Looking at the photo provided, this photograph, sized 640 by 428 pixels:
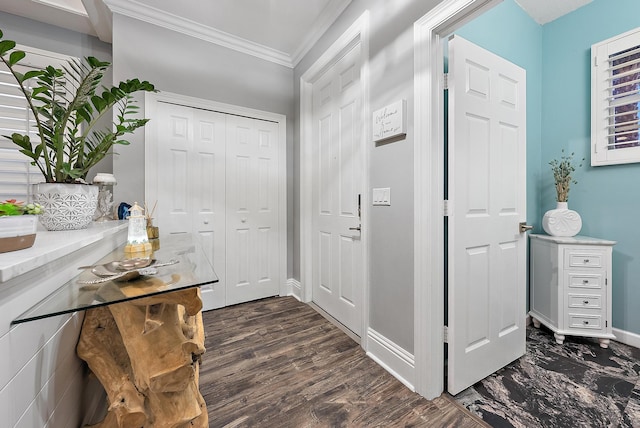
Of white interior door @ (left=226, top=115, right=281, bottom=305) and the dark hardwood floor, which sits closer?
the dark hardwood floor

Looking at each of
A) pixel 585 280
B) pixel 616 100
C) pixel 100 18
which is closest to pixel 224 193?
pixel 100 18

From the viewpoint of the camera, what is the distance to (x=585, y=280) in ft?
6.50

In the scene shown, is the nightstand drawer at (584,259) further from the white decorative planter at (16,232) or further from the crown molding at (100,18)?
the crown molding at (100,18)

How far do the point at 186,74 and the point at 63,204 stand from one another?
6.23ft

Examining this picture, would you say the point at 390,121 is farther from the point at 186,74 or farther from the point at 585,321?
the point at 585,321

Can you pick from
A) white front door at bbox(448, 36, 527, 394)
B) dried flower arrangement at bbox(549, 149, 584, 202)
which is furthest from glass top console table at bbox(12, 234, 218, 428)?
dried flower arrangement at bbox(549, 149, 584, 202)

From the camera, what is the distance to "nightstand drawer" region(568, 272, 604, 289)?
196 centimetres

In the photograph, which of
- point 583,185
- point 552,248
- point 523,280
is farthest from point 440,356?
point 583,185

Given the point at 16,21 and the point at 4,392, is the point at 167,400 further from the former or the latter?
the point at 16,21

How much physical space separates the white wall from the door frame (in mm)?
293

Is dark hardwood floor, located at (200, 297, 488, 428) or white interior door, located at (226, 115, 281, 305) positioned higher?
white interior door, located at (226, 115, 281, 305)

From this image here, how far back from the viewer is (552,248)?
82.7 inches

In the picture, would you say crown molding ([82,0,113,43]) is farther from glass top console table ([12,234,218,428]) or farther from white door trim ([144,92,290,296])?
glass top console table ([12,234,218,428])

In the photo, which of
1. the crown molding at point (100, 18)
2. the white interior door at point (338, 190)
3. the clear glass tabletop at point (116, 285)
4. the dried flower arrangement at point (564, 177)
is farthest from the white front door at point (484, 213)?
the crown molding at point (100, 18)
